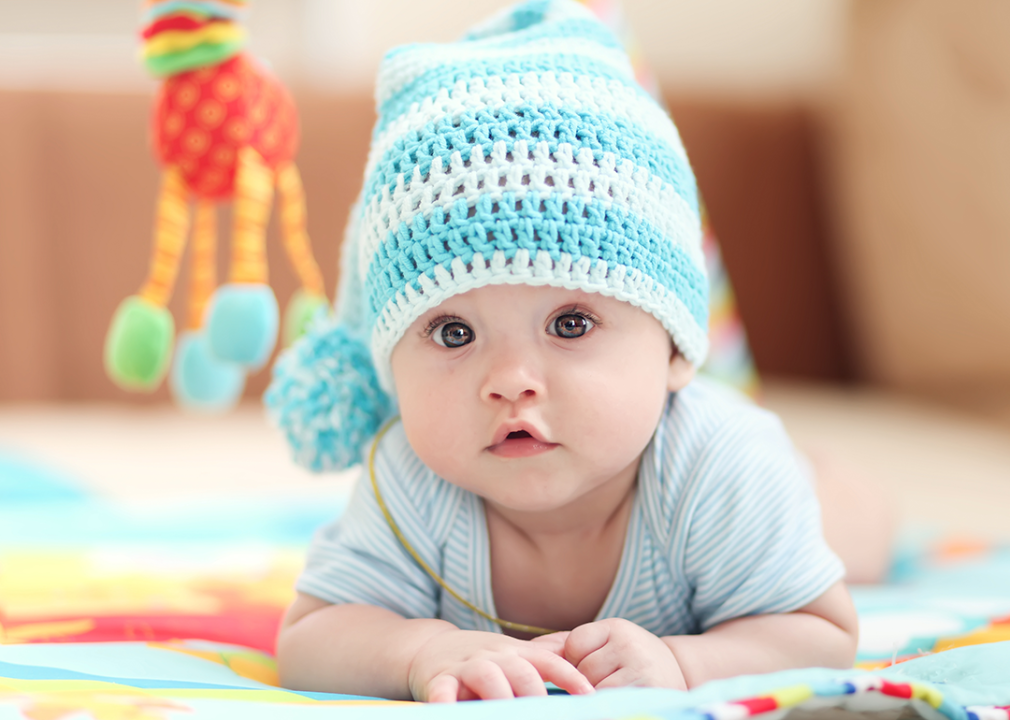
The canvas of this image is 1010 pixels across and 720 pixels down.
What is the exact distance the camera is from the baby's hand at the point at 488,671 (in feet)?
1.69

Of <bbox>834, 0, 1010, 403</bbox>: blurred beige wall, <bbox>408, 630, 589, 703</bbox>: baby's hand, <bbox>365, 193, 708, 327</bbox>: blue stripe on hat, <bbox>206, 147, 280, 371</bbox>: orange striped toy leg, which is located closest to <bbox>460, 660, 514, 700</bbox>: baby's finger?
<bbox>408, 630, 589, 703</bbox>: baby's hand

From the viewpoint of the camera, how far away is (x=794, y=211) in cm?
222

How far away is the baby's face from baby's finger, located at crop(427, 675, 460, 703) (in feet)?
0.43

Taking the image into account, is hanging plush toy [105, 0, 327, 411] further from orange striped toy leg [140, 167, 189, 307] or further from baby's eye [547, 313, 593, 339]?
baby's eye [547, 313, 593, 339]

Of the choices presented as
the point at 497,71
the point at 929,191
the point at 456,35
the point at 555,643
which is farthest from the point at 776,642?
the point at 456,35

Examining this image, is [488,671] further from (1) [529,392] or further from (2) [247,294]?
(2) [247,294]

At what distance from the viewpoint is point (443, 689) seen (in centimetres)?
51

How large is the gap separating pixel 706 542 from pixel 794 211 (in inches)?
67.2

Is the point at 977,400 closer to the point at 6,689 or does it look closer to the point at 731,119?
the point at 731,119

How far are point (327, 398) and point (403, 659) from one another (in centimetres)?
23

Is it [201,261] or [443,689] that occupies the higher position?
[201,261]

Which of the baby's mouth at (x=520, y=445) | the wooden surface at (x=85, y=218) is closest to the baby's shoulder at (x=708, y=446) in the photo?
the baby's mouth at (x=520, y=445)

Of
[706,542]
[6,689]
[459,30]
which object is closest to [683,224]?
[706,542]

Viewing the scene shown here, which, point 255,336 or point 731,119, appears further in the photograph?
point 731,119
